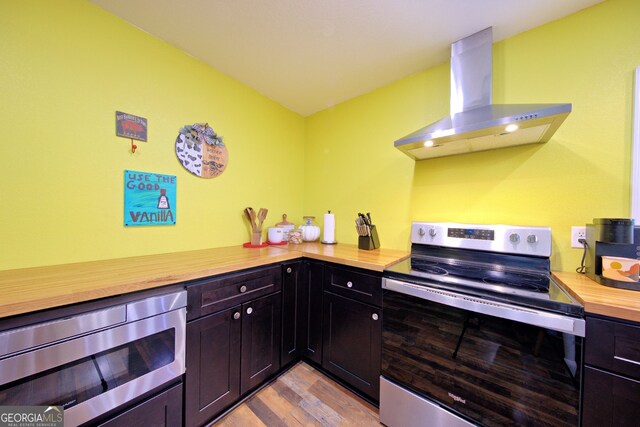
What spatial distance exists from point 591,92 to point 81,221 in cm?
293

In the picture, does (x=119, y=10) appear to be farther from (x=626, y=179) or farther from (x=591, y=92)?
(x=626, y=179)

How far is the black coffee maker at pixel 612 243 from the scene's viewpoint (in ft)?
3.30

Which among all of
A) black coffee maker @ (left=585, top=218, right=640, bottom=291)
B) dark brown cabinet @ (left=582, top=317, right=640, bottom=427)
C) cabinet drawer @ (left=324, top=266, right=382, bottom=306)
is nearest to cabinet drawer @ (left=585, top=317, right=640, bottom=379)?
dark brown cabinet @ (left=582, top=317, right=640, bottom=427)

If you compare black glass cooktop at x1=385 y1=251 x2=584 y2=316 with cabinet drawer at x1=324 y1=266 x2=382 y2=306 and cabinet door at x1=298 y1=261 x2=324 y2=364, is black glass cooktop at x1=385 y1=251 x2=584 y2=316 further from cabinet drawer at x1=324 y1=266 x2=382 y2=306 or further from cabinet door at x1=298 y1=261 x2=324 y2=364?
cabinet door at x1=298 y1=261 x2=324 y2=364

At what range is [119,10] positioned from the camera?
1282 mm

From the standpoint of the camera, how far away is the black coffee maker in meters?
1.01

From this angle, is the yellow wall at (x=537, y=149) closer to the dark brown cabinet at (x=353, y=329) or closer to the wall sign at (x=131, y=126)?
the dark brown cabinet at (x=353, y=329)

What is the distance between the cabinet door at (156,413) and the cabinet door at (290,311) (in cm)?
66

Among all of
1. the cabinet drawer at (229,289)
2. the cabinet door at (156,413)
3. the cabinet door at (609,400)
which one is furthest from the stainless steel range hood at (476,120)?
the cabinet door at (156,413)

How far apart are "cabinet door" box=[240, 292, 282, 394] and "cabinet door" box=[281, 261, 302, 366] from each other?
0.05 metres

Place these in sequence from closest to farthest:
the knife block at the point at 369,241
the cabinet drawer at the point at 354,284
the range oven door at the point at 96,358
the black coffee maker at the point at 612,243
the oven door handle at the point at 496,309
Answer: the range oven door at the point at 96,358 → the oven door handle at the point at 496,309 → the black coffee maker at the point at 612,243 → the cabinet drawer at the point at 354,284 → the knife block at the point at 369,241

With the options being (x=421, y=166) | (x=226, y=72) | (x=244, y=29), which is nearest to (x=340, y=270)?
(x=421, y=166)

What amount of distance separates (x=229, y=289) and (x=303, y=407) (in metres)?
0.87

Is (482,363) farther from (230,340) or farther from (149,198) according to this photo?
(149,198)
